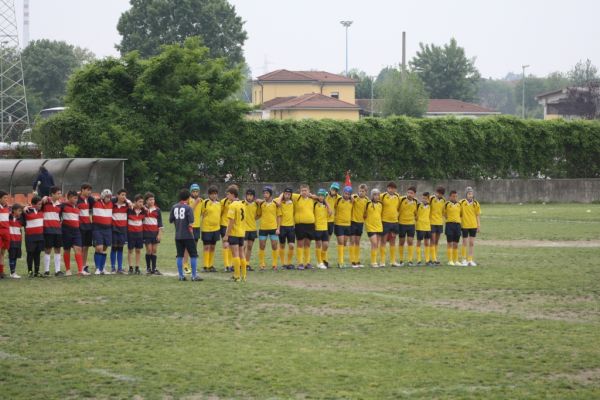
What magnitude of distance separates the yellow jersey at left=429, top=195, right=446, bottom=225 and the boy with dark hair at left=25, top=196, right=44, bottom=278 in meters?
8.80

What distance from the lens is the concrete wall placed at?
1907 inches

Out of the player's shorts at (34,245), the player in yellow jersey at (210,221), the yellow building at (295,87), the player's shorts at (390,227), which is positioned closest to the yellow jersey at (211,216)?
the player in yellow jersey at (210,221)

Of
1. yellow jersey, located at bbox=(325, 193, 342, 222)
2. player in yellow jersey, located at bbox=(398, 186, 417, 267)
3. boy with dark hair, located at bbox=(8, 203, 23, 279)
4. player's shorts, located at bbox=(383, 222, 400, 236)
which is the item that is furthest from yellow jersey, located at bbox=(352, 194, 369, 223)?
boy with dark hair, located at bbox=(8, 203, 23, 279)

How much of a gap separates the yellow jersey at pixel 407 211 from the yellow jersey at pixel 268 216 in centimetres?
303

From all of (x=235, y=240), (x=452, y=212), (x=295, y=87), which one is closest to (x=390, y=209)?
(x=452, y=212)

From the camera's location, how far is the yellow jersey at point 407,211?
2286 centimetres

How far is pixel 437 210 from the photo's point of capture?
914 inches

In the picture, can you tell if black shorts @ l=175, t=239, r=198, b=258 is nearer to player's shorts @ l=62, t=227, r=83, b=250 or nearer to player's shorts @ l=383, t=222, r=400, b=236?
player's shorts @ l=62, t=227, r=83, b=250

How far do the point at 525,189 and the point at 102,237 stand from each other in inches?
1284

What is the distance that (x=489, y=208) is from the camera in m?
44.8

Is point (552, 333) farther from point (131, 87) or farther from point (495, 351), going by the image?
point (131, 87)

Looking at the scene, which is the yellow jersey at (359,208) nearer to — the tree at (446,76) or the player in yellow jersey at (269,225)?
the player in yellow jersey at (269,225)

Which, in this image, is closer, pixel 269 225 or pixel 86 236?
pixel 86 236

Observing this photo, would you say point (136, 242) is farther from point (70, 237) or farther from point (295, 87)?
point (295, 87)
